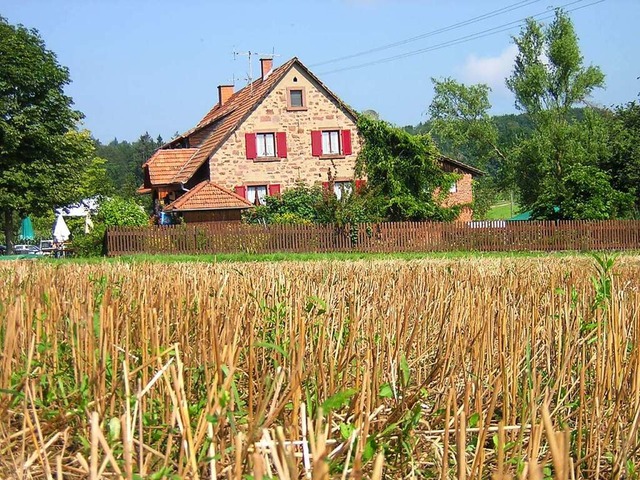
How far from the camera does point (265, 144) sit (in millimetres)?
39625

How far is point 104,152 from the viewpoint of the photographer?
6462 inches

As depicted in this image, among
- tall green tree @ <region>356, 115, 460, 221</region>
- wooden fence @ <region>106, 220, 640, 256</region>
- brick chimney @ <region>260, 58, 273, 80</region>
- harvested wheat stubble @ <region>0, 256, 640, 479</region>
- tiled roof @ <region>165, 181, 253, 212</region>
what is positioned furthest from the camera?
brick chimney @ <region>260, 58, 273, 80</region>

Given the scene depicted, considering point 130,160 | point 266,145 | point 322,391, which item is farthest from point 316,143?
point 130,160

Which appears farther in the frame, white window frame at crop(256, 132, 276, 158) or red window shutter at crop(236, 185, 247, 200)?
white window frame at crop(256, 132, 276, 158)

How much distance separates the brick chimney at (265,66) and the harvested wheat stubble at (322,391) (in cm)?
3898

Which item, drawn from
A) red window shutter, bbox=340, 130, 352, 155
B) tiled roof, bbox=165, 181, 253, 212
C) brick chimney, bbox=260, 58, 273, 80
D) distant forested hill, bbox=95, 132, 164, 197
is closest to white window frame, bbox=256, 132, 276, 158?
red window shutter, bbox=340, 130, 352, 155

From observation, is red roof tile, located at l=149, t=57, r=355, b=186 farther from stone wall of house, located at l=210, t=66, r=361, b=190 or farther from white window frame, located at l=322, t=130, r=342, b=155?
white window frame, located at l=322, t=130, r=342, b=155

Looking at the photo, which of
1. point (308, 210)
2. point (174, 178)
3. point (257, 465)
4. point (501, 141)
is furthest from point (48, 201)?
point (257, 465)

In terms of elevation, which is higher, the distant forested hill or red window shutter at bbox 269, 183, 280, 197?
the distant forested hill

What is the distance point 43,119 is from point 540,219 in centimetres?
2336

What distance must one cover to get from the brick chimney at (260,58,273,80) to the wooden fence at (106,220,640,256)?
51.0 ft

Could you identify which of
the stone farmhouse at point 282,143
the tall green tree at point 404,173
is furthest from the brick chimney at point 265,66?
the tall green tree at point 404,173

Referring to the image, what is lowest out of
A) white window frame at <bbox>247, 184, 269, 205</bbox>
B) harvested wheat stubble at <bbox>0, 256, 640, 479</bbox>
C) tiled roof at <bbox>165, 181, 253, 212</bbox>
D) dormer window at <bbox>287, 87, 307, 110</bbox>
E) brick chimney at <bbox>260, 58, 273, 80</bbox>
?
harvested wheat stubble at <bbox>0, 256, 640, 479</bbox>

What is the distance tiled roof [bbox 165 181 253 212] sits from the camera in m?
34.5
